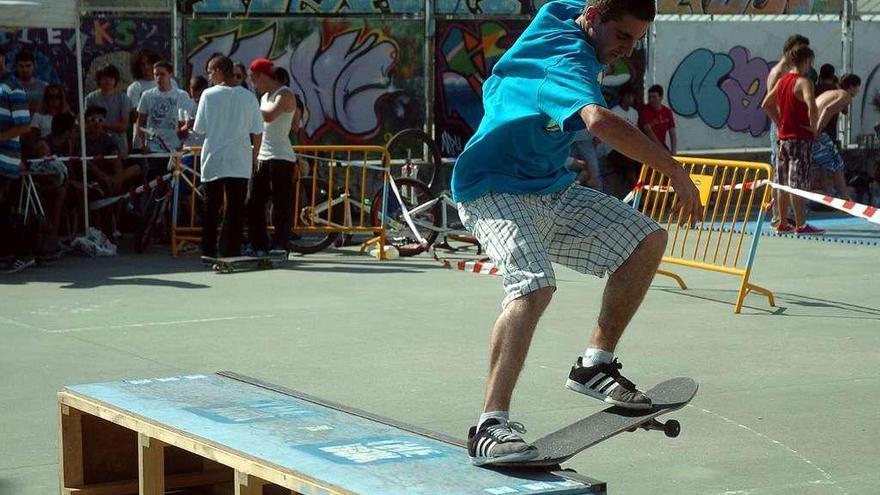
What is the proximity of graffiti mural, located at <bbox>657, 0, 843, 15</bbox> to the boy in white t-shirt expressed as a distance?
966cm

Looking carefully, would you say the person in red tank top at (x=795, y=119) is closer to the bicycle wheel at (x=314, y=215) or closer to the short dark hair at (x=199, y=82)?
the bicycle wheel at (x=314, y=215)

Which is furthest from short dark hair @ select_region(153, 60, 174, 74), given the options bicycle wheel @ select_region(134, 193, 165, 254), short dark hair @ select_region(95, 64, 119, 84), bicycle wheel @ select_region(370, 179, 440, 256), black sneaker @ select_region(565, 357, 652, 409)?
black sneaker @ select_region(565, 357, 652, 409)

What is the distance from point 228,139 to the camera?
13312 millimetres

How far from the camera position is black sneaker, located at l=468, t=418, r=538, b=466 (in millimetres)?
4676

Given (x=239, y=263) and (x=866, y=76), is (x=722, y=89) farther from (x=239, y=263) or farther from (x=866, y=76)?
(x=239, y=263)

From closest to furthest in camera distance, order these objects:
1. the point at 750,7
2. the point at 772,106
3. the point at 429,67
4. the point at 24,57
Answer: the point at 24,57, the point at 772,106, the point at 429,67, the point at 750,7

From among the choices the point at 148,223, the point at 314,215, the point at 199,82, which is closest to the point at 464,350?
the point at 314,215

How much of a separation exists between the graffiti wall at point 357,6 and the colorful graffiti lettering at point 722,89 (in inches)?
108

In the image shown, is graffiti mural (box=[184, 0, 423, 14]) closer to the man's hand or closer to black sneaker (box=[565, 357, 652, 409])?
black sneaker (box=[565, 357, 652, 409])

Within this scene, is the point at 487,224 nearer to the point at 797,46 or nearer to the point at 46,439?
the point at 46,439

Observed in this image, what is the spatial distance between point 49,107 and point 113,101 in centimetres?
86

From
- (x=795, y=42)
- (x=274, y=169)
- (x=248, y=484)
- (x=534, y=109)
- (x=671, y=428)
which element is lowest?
(x=248, y=484)

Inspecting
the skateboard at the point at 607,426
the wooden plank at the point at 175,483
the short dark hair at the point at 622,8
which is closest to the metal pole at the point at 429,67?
the wooden plank at the point at 175,483

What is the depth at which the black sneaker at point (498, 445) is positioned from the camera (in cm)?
468
